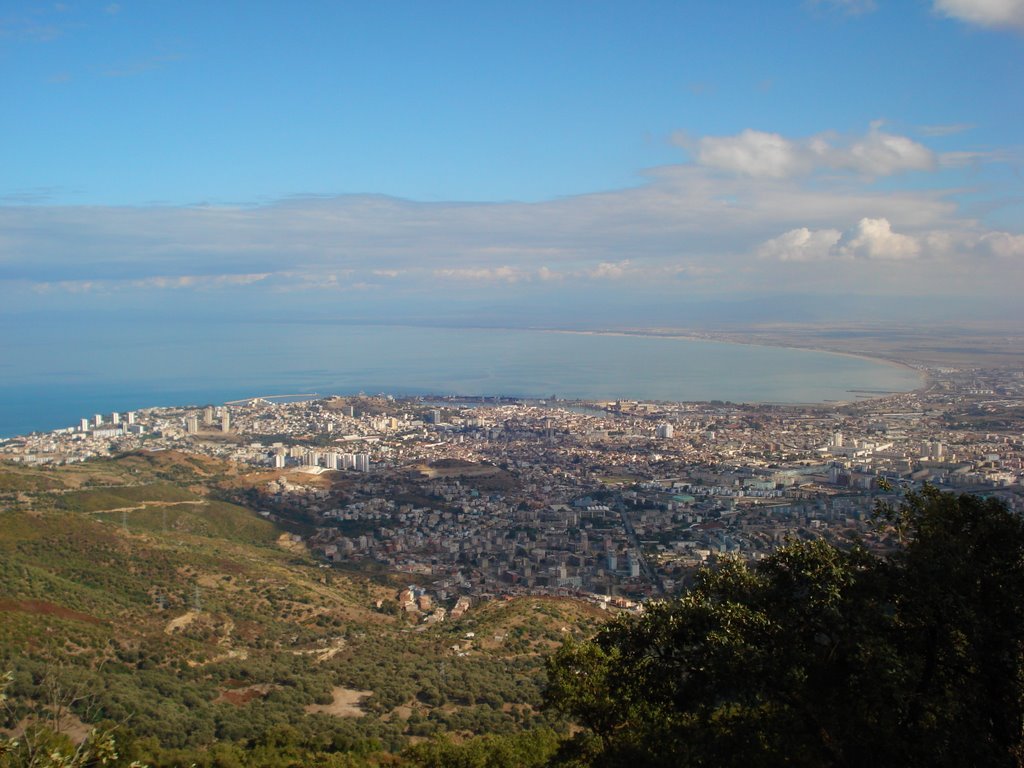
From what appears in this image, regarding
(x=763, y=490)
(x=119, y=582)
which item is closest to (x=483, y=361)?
(x=763, y=490)

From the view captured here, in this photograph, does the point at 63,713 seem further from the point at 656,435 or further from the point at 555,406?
the point at 555,406

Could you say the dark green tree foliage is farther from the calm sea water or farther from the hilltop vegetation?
the calm sea water

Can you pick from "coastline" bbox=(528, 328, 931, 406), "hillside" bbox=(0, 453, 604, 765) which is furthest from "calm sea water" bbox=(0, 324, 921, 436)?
"hillside" bbox=(0, 453, 604, 765)

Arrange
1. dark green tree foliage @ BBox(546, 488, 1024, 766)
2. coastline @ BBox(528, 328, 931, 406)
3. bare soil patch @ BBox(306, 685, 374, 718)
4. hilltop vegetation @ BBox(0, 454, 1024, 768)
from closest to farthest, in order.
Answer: dark green tree foliage @ BBox(546, 488, 1024, 766)
hilltop vegetation @ BBox(0, 454, 1024, 768)
bare soil patch @ BBox(306, 685, 374, 718)
coastline @ BBox(528, 328, 931, 406)

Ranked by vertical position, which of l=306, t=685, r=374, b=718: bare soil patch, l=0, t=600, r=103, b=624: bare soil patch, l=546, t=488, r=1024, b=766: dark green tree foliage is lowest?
l=306, t=685, r=374, b=718: bare soil patch

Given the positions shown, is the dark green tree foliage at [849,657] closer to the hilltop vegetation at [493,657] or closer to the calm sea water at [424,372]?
the hilltop vegetation at [493,657]

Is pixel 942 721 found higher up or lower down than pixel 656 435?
higher up
